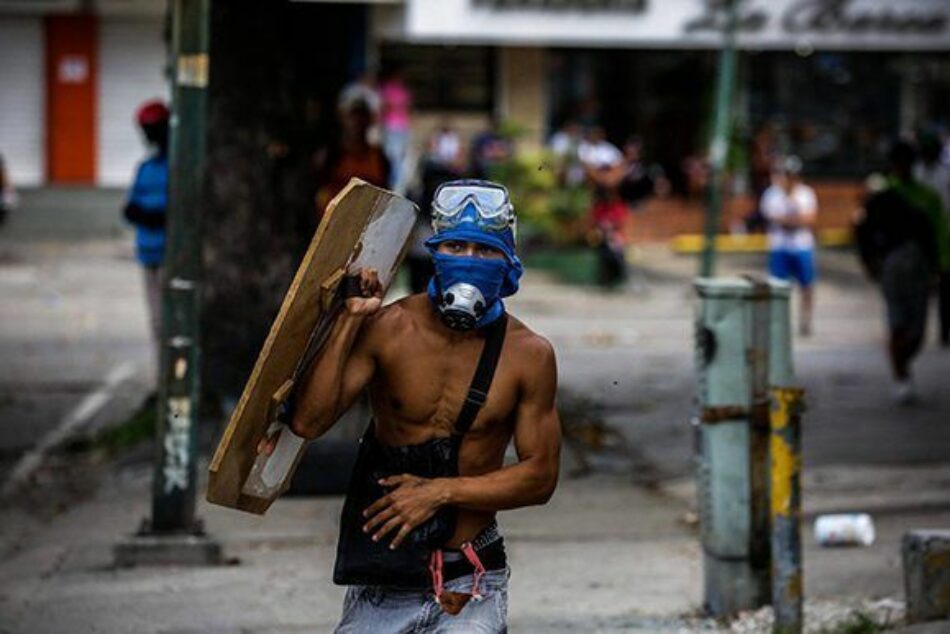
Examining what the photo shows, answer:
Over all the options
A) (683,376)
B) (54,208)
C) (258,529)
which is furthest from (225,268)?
(54,208)

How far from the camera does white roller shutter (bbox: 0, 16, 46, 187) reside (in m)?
29.8

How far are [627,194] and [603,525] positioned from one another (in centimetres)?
1469

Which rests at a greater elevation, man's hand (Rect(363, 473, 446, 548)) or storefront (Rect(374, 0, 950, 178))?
storefront (Rect(374, 0, 950, 178))

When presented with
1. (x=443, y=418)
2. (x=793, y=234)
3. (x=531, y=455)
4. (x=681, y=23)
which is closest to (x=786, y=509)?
(x=531, y=455)

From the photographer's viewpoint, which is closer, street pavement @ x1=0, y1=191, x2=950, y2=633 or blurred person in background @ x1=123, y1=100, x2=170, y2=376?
street pavement @ x1=0, y1=191, x2=950, y2=633

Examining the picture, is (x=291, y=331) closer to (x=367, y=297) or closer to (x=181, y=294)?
(x=367, y=297)

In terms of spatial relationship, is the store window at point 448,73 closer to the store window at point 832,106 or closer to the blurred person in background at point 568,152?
the blurred person in background at point 568,152

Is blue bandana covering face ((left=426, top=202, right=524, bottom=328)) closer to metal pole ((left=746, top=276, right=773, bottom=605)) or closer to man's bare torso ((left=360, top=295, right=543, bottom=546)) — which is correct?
man's bare torso ((left=360, top=295, right=543, bottom=546))

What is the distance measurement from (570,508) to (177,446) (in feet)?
7.78

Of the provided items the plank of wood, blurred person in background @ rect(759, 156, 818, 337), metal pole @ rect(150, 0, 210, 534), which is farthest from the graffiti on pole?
blurred person in background @ rect(759, 156, 818, 337)

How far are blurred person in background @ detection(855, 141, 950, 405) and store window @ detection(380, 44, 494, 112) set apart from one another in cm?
1748

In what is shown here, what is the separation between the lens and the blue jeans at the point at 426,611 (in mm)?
4922

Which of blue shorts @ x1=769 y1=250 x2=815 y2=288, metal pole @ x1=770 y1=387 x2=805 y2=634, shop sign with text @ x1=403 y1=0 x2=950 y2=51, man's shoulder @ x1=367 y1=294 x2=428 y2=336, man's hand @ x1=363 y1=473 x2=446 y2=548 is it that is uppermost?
shop sign with text @ x1=403 y1=0 x2=950 y2=51

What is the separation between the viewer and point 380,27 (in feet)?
99.8
